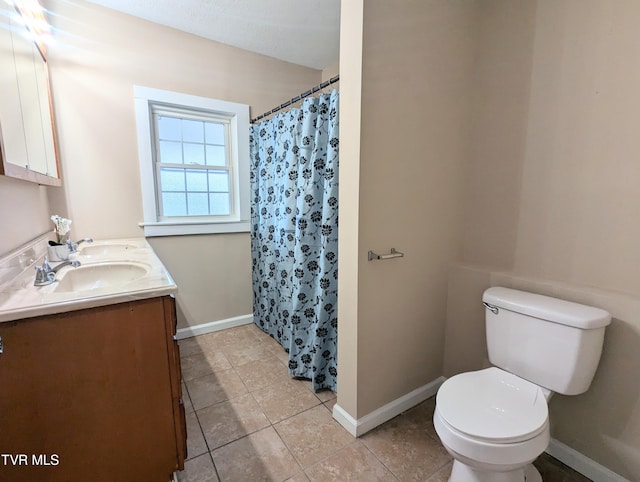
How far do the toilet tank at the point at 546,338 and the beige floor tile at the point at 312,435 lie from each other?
2.93 ft

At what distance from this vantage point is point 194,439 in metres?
1.52

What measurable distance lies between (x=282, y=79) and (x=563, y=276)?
105 inches

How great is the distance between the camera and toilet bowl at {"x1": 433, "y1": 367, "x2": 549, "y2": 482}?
3.25 feet

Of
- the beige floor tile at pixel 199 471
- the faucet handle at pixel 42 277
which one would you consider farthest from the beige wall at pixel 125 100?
the beige floor tile at pixel 199 471

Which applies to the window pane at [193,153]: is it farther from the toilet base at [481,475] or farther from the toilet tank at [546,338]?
the toilet base at [481,475]

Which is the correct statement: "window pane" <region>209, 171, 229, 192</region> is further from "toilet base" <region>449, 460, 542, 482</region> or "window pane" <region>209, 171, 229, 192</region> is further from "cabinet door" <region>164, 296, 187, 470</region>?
"toilet base" <region>449, 460, 542, 482</region>

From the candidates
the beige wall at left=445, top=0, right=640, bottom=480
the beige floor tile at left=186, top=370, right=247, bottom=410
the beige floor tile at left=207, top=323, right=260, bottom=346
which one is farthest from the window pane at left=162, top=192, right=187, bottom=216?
the beige wall at left=445, top=0, right=640, bottom=480

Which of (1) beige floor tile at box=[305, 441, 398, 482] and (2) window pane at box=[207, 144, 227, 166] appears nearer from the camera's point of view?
(1) beige floor tile at box=[305, 441, 398, 482]

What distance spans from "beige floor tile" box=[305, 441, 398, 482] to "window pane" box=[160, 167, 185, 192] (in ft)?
7.35

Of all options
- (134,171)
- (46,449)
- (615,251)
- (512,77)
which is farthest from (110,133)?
(615,251)

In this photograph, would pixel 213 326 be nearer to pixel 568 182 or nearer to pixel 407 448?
pixel 407 448

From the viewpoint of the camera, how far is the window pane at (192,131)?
8.20 feet

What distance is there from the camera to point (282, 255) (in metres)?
2.29

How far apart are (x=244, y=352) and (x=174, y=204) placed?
138cm
